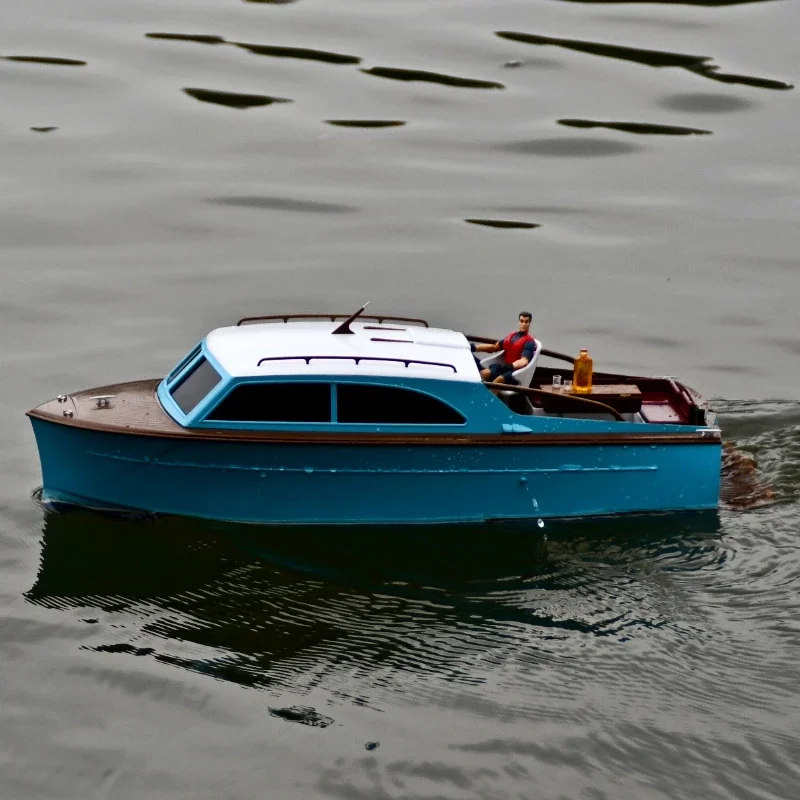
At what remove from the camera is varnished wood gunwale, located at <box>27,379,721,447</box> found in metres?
15.9

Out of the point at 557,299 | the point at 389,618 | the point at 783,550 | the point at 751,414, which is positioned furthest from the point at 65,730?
the point at 557,299

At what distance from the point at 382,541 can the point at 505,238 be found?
1124cm

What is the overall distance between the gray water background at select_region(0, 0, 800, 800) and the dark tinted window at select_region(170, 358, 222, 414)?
1493 mm

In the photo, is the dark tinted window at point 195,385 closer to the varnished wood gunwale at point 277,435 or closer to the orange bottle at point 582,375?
the varnished wood gunwale at point 277,435

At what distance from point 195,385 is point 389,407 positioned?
227 centimetres

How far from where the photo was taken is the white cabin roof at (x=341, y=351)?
52.6 ft

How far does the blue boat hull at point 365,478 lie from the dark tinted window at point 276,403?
34 centimetres

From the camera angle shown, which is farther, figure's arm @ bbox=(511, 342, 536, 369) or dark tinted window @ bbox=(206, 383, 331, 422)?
figure's arm @ bbox=(511, 342, 536, 369)

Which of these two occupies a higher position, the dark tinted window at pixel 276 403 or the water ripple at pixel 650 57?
the water ripple at pixel 650 57

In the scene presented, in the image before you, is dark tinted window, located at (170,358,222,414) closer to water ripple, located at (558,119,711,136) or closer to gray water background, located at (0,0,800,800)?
gray water background, located at (0,0,800,800)

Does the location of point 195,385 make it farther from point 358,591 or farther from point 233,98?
point 233,98

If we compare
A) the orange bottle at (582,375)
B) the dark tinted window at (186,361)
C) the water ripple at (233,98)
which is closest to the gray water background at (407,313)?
the water ripple at (233,98)

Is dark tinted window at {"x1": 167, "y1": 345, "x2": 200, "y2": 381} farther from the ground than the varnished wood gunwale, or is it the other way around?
dark tinted window at {"x1": 167, "y1": 345, "x2": 200, "y2": 381}

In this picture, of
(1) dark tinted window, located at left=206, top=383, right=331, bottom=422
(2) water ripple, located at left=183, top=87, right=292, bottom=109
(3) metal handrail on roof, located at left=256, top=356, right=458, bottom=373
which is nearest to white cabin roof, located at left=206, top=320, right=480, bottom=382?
(3) metal handrail on roof, located at left=256, top=356, right=458, bottom=373
